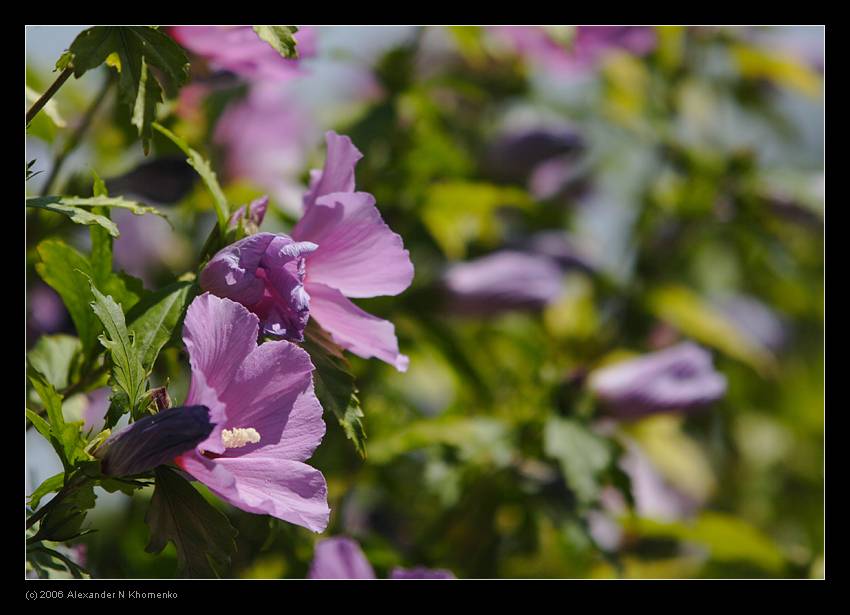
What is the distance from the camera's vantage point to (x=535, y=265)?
1421mm

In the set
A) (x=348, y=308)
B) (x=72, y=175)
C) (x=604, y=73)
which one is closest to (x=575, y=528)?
(x=348, y=308)

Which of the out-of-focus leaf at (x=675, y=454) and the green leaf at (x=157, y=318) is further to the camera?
the out-of-focus leaf at (x=675, y=454)

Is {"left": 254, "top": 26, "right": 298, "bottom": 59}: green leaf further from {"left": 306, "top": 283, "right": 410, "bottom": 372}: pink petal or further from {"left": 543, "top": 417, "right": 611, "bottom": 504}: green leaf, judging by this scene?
{"left": 543, "top": 417, "right": 611, "bottom": 504}: green leaf

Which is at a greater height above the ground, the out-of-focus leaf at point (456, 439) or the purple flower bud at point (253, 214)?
the purple flower bud at point (253, 214)

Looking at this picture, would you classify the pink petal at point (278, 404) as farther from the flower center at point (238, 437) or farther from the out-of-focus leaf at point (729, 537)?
the out-of-focus leaf at point (729, 537)

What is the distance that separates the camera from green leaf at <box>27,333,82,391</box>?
91 cm

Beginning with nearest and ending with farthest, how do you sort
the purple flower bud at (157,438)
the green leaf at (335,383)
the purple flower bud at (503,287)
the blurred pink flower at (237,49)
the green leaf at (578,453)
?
the purple flower bud at (157,438), the green leaf at (335,383), the blurred pink flower at (237,49), the green leaf at (578,453), the purple flower bud at (503,287)

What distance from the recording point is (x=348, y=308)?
80 centimetres

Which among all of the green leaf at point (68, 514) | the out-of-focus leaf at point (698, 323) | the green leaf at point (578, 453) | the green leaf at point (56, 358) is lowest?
the out-of-focus leaf at point (698, 323)

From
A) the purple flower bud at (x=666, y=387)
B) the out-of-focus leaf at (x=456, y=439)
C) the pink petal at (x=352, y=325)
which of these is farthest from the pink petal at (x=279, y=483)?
the purple flower bud at (x=666, y=387)

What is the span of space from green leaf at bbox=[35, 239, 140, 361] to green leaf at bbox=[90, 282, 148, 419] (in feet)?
0.42

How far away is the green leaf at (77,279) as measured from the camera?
2.74ft
